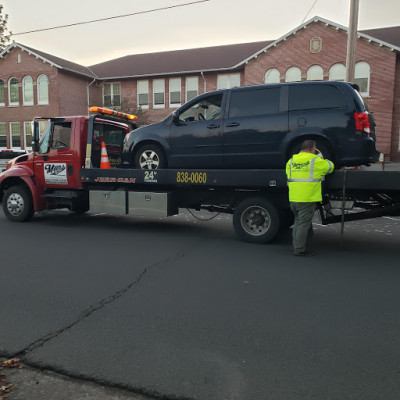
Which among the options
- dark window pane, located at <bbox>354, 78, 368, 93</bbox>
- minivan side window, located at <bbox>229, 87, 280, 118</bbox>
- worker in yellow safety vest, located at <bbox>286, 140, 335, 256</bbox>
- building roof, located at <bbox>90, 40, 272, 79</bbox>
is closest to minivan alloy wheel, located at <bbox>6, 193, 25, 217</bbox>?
minivan side window, located at <bbox>229, 87, 280, 118</bbox>

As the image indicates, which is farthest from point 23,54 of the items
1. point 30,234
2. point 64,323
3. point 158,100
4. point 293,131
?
point 64,323

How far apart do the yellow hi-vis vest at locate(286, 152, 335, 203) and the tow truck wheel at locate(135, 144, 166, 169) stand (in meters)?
2.69

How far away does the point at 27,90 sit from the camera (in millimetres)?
31391

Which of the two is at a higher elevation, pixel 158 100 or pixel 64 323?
pixel 158 100

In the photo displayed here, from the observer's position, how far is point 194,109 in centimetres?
775

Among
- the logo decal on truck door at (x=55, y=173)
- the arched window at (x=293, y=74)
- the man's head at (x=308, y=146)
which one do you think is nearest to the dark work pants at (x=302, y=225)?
the man's head at (x=308, y=146)

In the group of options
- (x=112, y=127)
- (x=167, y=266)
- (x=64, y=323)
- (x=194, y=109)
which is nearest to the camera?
(x=64, y=323)

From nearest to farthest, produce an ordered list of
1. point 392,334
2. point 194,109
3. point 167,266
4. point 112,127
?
point 392,334, point 167,266, point 194,109, point 112,127

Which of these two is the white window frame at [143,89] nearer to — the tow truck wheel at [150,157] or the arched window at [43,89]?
the arched window at [43,89]

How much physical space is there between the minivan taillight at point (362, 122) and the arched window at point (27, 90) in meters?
29.9

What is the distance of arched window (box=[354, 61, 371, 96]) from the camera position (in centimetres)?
2467

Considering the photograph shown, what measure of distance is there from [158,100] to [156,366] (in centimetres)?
2896

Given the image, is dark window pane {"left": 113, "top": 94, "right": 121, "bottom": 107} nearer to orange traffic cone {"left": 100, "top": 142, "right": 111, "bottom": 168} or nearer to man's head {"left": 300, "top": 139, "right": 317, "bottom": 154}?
orange traffic cone {"left": 100, "top": 142, "right": 111, "bottom": 168}

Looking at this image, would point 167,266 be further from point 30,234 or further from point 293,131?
point 30,234
